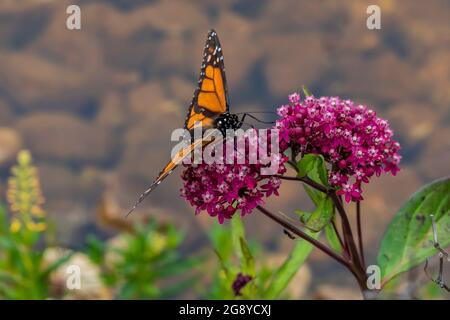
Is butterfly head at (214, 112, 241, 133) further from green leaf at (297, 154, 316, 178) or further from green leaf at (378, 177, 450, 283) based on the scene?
green leaf at (378, 177, 450, 283)

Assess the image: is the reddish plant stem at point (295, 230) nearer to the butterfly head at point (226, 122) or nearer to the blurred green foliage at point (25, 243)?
the butterfly head at point (226, 122)

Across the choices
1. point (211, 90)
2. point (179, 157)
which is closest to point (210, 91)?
point (211, 90)

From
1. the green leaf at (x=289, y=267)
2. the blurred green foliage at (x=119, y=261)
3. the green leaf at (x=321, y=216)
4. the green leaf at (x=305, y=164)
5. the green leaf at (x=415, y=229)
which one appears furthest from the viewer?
the blurred green foliage at (x=119, y=261)

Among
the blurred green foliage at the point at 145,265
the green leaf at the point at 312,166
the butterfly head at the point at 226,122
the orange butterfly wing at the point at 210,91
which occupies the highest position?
the orange butterfly wing at the point at 210,91

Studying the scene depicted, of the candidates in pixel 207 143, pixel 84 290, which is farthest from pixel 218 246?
pixel 207 143

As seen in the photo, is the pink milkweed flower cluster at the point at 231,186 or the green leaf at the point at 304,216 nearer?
the pink milkweed flower cluster at the point at 231,186

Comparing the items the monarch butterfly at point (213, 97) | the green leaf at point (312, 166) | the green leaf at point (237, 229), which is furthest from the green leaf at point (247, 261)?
the green leaf at point (312, 166)
